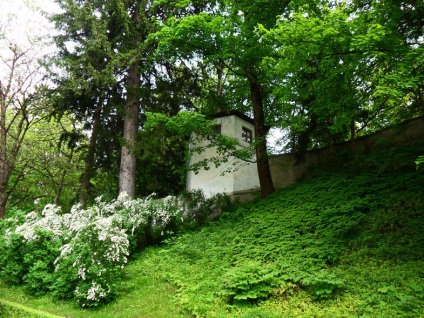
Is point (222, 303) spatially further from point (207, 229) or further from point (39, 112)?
point (39, 112)

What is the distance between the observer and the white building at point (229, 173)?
1519 cm

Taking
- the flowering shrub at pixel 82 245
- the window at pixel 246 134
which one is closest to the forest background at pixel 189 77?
the window at pixel 246 134

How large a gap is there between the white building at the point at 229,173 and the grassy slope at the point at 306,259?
4167 mm

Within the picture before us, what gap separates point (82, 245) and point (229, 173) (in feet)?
27.3

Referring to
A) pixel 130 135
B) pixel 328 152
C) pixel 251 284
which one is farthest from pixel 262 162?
pixel 251 284

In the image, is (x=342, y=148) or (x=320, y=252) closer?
(x=320, y=252)

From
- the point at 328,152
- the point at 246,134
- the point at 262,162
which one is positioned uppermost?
the point at 246,134

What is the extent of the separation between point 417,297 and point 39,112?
15388 millimetres

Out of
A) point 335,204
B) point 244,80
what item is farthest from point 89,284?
point 244,80

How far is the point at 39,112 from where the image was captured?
15078mm

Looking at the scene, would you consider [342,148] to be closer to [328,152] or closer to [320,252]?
[328,152]

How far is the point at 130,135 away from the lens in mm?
13453

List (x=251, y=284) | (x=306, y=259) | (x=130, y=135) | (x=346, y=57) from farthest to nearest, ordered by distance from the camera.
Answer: (x=130, y=135) < (x=346, y=57) < (x=306, y=259) < (x=251, y=284)

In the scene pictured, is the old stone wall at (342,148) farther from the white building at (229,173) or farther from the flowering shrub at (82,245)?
the flowering shrub at (82,245)
